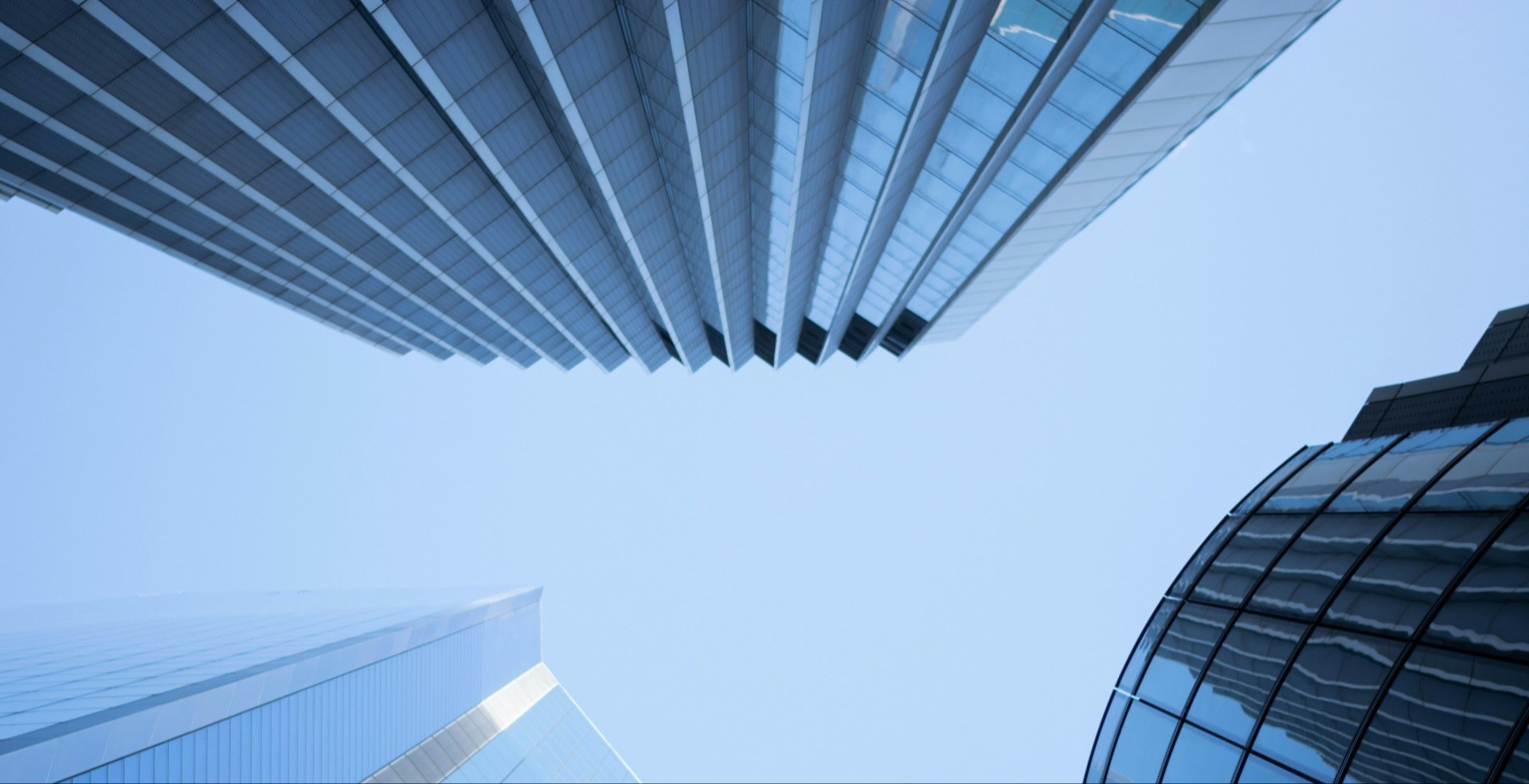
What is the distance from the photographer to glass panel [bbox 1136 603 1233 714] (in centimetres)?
1450

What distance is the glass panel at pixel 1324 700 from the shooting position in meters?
10.6

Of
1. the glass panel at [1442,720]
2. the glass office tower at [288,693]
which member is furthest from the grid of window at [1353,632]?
the glass office tower at [288,693]

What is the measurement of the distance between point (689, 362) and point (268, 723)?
39.0 metres

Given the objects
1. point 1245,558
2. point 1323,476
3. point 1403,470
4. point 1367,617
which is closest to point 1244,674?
point 1367,617

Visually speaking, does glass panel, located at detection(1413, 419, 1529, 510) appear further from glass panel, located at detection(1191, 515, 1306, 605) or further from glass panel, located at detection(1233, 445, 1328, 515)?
glass panel, located at detection(1233, 445, 1328, 515)

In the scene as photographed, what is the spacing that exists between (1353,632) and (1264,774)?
8.67 feet

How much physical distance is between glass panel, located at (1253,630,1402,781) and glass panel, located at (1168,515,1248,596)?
14.4ft

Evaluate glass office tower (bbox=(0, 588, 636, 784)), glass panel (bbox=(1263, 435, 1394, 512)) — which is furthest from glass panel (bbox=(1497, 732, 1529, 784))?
glass office tower (bbox=(0, 588, 636, 784))

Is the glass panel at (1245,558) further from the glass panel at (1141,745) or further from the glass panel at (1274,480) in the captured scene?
the glass panel at (1141,745)

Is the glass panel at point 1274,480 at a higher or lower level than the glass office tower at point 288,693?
higher

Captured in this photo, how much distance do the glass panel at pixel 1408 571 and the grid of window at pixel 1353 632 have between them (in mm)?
25

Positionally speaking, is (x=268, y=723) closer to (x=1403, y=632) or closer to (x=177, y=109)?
(x=177, y=109)

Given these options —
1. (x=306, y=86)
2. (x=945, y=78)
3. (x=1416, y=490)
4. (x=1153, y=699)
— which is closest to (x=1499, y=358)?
(x=1416, y=490)

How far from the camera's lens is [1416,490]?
39.9 feet
